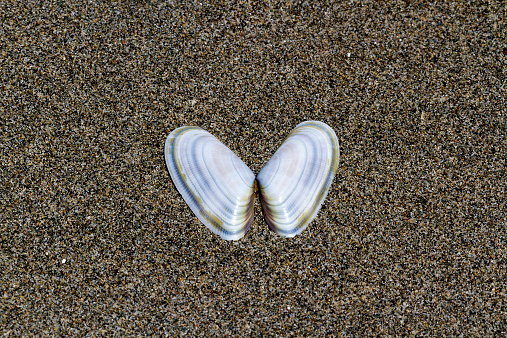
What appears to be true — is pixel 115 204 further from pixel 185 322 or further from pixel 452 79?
pixel 452 79

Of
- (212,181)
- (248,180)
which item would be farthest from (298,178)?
(212,181)

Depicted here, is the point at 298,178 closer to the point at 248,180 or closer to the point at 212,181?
the point at 248,180

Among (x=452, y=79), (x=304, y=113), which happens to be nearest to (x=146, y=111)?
(x=304, y=113)

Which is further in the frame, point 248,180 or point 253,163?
point 253,163
